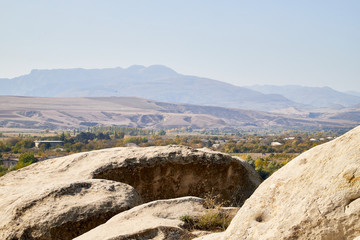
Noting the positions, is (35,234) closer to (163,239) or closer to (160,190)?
(163,239)

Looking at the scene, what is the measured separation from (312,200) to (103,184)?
20.2ft

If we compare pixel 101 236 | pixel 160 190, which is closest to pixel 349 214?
pixel 101 236

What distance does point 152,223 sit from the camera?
8.39 metres

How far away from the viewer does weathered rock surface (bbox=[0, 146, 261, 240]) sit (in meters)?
9.93

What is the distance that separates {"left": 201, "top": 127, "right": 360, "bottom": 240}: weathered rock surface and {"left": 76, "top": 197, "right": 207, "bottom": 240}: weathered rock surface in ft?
5.65

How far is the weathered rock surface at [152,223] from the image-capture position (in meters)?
8.09

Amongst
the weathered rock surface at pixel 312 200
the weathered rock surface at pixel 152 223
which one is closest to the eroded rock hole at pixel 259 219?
the weathered rock surface at pixel 312 200

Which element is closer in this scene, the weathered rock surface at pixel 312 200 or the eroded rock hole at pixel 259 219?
the weathered rock surface at pixel 312 200

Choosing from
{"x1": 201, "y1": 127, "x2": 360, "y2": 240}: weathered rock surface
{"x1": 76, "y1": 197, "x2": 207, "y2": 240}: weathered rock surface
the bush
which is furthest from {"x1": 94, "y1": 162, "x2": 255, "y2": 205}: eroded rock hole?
{"x1": 201, "y1": 127, "x2": 360, "y2": 240}: weathered rock surface

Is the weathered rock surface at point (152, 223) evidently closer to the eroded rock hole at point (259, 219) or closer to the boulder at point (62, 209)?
the boulder at point (62, 209)

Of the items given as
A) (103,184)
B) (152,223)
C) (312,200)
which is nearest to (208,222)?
(152,223)

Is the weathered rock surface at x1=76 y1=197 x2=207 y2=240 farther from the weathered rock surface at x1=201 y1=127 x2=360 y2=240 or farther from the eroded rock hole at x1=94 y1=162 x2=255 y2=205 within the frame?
the eroded rock hole at x1=94 y1=162 x2=255 y2=205

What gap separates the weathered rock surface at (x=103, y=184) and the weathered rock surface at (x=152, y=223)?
46.6 inches

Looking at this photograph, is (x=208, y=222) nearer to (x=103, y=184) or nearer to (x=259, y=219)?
(x=259, y=219)
